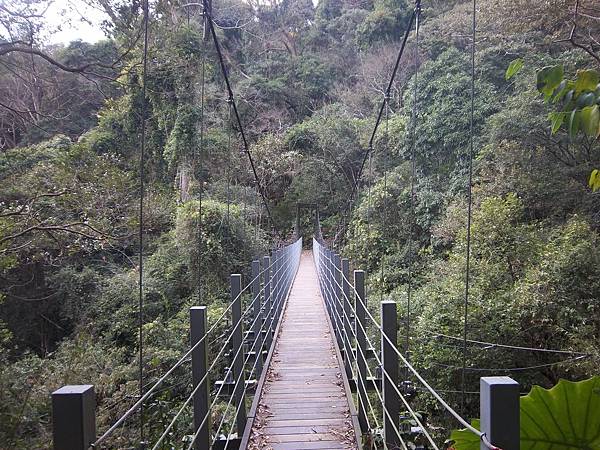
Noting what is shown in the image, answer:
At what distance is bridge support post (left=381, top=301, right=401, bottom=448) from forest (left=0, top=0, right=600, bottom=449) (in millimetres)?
→ 602

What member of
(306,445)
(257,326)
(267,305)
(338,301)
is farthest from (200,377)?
(267,305)

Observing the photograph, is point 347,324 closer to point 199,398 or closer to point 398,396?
point 398,396

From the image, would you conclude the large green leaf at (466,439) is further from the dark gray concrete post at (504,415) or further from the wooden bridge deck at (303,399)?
the wooden bridge deck at (303,399)

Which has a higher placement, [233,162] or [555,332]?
[233,162]

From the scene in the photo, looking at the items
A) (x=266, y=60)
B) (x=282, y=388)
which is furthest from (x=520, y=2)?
(x=266, y=60)

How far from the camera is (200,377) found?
1536mm

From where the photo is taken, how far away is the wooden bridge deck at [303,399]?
2119 millimetres

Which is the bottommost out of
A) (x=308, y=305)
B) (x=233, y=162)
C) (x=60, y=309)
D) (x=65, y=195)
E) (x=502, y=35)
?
(x=60, y=309)

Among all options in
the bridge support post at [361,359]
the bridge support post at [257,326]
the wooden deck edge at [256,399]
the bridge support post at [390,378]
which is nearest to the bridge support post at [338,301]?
the wooden deck edge at [256,399]

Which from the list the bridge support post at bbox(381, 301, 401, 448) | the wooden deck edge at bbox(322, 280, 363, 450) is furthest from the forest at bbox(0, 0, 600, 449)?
the bridge support post at bbox(381, 301, 401, 448)

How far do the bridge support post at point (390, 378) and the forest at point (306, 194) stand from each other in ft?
1.97

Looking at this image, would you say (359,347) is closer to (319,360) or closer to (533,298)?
(319,360)

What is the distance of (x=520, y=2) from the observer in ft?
20.7

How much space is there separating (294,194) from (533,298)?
1153cm
